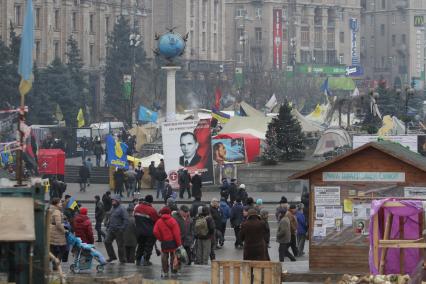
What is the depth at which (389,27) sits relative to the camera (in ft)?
550

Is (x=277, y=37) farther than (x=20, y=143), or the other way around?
(x=277, y=37)

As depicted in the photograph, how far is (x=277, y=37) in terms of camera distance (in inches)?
5502

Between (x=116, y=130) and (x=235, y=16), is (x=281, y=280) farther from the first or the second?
(x=235, y=16)

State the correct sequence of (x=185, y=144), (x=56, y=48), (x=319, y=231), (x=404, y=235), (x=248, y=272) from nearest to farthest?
(x=404, y=235)
(x=248, y=272)
(x=319, y=231)
(x=185, y=144)
(x=56, y=48)

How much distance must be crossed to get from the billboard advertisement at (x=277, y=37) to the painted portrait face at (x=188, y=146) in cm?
8466

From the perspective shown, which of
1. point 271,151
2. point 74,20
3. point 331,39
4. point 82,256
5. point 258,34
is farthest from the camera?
point 331,39

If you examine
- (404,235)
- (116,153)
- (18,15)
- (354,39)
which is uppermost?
(354,39)

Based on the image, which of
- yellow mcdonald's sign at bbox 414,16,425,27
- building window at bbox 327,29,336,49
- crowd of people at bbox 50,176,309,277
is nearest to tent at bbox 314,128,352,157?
crowd of people at bbox 50,176,309,277

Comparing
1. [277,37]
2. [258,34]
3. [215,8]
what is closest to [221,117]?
[215,8]

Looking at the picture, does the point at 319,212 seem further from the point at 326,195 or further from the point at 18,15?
the point at 18,15

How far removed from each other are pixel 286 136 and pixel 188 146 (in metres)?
4.81

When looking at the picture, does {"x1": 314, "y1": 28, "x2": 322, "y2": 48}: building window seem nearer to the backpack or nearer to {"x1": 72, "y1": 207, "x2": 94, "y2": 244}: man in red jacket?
the backpack

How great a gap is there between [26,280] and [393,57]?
148763mm

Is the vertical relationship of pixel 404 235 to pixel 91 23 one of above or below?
below
